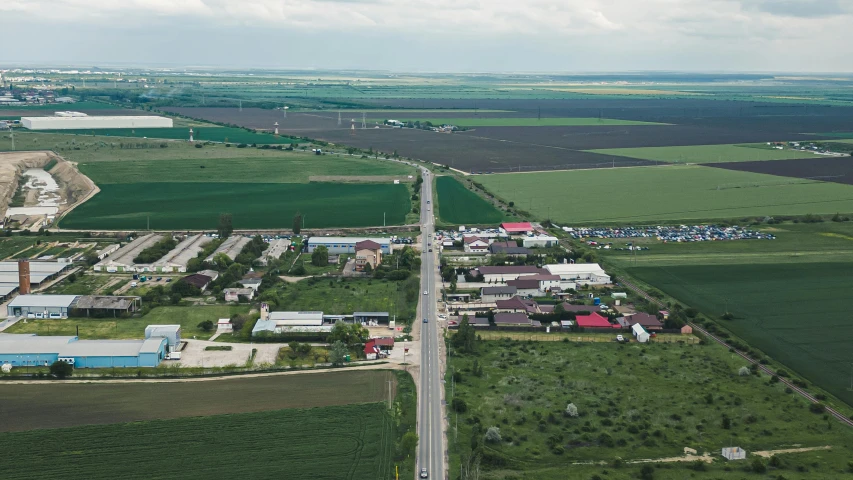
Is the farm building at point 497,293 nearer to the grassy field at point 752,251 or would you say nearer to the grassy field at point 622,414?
the grassy field at point 622,414

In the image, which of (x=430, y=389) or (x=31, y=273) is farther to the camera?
(x=31, y=273)

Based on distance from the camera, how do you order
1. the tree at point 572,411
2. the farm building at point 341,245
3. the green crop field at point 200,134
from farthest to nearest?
the green crop field at point 200,134, the farm building at point 341,245, the tree at point 572,411

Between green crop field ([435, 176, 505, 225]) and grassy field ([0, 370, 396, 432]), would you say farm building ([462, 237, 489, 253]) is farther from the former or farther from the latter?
grassy field ([0, 370, 396, 432])

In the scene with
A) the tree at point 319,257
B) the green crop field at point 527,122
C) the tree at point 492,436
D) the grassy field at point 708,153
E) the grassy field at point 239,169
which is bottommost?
the tree at point 492,436

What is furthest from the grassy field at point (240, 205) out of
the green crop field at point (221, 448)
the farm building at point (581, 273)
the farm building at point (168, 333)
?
the green crop field at point (221, 448)

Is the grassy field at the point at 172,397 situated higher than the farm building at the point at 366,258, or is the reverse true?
the farm building at the point at 366,258

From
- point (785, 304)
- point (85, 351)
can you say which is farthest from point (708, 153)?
point (85, 351)

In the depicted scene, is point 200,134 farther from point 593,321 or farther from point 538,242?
point 593,321

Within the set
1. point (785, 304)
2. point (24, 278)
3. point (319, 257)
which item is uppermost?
point (785, 304)
